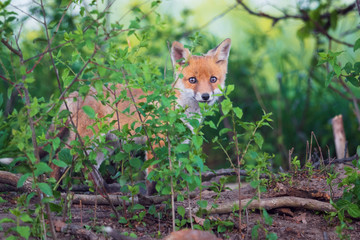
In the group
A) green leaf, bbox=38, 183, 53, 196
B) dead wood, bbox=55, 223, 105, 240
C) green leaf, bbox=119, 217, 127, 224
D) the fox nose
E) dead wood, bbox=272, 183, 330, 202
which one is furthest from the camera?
the fox nose

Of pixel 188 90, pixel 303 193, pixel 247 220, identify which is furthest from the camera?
pixel 188 90

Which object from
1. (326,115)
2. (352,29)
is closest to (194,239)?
(352,29)

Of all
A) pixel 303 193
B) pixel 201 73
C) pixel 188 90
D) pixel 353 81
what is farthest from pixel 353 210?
pixel 201 73

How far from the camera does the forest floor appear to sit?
3275mm

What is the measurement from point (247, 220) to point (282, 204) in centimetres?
48

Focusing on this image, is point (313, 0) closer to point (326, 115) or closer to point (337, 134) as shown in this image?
point (337, 134)

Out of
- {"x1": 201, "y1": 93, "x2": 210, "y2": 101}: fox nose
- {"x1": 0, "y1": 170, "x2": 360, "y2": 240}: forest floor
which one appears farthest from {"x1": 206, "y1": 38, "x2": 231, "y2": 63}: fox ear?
{"x1": 0, "y1": 170, "x2": 360, "y2": 240}: forest floor

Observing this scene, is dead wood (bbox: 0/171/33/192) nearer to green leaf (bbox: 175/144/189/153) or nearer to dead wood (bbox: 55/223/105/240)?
dead wood (bbox: 55/223/105/240)

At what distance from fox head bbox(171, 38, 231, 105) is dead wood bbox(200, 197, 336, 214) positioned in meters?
1.61

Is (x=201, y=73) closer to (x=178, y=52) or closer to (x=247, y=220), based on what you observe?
(x=178, y=52)

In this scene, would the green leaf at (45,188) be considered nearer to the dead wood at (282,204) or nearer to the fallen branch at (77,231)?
the fallen branch at (77,231)

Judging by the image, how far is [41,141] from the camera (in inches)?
123

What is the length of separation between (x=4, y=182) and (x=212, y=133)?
10.7 ft

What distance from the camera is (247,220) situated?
10.8ft
